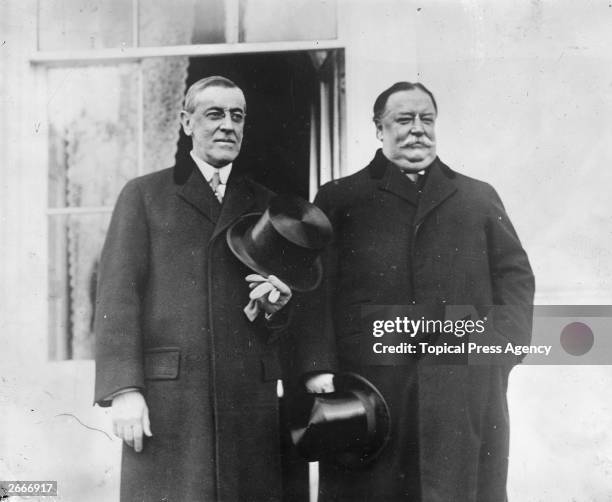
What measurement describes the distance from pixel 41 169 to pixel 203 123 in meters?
0.68

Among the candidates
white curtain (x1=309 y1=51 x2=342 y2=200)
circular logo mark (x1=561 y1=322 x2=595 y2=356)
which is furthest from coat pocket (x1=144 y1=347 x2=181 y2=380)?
circular logo mark (x1=561 y1=322 x2=595 y2=356)

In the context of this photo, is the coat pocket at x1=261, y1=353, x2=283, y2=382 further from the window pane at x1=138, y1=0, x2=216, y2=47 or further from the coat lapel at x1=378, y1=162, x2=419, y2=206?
the window pane at x1=138, y1=0, x2=216, y2=47

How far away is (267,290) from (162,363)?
1.51ft

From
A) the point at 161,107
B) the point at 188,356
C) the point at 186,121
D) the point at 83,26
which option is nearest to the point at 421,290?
the point at 188,356

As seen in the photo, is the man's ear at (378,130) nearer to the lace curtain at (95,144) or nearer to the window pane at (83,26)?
the lace curtain at (95,144)

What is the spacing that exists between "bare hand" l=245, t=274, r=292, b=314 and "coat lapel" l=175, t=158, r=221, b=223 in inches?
10.9

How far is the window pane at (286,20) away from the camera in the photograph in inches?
117

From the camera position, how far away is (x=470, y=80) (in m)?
2.95

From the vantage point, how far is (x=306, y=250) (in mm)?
2811

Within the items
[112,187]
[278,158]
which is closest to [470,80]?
[278,158]

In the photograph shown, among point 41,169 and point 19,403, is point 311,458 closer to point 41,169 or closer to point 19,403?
point 19,403

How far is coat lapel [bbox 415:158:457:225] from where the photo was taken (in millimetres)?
2877

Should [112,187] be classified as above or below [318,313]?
above

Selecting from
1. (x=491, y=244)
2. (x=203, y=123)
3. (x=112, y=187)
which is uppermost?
(x=203, y=123)
